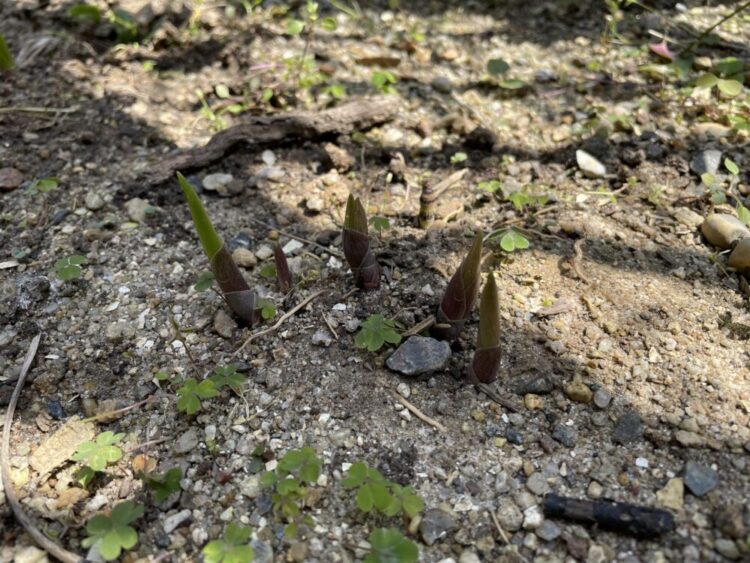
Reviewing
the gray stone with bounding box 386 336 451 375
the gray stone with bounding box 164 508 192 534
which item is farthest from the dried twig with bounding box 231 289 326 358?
the gray stone with bounding box 164 508 192 534

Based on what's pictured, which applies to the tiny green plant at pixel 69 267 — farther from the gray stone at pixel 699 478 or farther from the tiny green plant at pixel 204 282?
the gray stone at pixel 699 478

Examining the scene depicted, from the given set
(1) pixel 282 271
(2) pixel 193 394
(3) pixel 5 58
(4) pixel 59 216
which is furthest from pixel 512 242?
(3) pixel 5 58

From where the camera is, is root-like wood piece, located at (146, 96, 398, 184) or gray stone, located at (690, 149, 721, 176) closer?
gray stone, located at (690, 149, 721, 176)

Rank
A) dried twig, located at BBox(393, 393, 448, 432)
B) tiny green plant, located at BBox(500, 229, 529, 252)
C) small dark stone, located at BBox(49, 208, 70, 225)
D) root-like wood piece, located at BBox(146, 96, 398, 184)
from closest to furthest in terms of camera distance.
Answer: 1. dried twig, located at BBox(393, 393, 448, 432)
2. tiny green plant, located at BBox(500, 229, 529, 252)
3. small dark stone, located at BBox(49, 208, 70, 225)
4. root-like wood piece, located at BBox(146, 96, 398, 184)

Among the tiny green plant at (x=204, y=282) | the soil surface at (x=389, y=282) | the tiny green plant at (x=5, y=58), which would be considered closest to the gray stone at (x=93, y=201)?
the soil surface at (x=389, y=282)

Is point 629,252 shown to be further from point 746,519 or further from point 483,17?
point 483,17

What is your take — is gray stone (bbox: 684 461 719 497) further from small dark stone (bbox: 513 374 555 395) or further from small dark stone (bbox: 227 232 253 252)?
small dark stone (bbox: 227 232 253 252)
